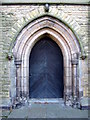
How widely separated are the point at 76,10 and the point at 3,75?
10.6 ft

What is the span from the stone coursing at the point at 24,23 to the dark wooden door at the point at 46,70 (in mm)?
920

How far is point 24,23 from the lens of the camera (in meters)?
4.30

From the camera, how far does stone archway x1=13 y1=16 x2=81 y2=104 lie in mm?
4355

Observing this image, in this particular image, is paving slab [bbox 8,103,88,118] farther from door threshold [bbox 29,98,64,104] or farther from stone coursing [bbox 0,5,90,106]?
stone coursing [bbox 0,5,90,106]

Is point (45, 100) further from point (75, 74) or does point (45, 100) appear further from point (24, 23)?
point (24, 23)

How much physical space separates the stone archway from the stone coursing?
0.57ft

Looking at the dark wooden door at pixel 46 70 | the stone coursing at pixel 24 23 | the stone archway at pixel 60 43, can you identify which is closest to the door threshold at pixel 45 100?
the dark wooden door at pixel 46 70

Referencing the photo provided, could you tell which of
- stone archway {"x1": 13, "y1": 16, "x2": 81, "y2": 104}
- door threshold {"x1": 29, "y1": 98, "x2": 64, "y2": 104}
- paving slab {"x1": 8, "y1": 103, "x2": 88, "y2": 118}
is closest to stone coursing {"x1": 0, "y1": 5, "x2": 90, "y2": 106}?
stone archway {"x1": 13, "y1": 16, "x2": 81, "y2": 104}

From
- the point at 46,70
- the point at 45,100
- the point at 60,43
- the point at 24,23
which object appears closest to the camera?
the point at 24,23

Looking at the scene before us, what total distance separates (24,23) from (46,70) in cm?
188

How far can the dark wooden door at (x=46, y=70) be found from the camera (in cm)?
498

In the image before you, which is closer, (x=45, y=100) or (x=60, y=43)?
(x=60, y=43)

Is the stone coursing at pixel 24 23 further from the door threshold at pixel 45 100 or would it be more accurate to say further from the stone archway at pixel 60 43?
the door threshold at pixel 45 100

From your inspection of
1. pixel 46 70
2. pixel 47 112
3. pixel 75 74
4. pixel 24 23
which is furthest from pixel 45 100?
pixel 24 23
